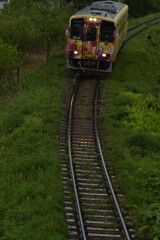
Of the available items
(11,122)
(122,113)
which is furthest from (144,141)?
(11,122)

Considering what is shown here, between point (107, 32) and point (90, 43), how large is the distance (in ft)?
3.96

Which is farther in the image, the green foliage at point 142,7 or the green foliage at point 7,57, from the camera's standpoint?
the green foliage at point 142,7

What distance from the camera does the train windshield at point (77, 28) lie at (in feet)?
75.8

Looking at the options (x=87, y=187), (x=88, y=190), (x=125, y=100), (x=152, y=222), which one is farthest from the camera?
→ (x=125, y=100)

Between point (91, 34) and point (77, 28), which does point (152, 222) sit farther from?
point (77, 28)

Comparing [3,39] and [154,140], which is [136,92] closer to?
[154,140]

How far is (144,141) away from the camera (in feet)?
52.2

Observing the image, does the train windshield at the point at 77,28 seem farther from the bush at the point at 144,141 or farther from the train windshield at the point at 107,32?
the bush at the point at 144,141

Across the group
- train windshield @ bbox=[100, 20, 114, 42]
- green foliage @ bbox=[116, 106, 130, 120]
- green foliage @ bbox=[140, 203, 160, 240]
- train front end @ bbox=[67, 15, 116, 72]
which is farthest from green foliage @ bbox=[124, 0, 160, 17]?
green foliage @ bbox=[140, 203, 160, 240]

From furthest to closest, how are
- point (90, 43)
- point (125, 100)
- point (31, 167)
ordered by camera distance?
point (90, 43) < point (125, 100) < point (31, 167)

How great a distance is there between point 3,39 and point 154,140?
55.6ft

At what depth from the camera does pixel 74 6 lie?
43.5 meters

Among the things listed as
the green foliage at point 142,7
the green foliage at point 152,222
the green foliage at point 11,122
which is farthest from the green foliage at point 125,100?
the green foliage at point 142,7

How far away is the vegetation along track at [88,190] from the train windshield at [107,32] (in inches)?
253
